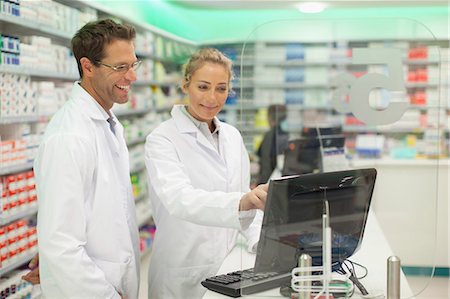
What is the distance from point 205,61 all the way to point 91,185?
2.72 ft

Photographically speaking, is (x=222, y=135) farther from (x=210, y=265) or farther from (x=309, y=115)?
(x=309, y=115)

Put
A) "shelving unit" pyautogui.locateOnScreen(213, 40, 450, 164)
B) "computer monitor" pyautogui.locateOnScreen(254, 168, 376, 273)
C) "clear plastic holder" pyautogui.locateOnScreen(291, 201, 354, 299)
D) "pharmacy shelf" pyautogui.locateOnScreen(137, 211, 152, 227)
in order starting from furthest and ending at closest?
1. "pharmacy shelf" pyautogui.locateOnScreen(137, 211, 152, 227)
2. "shelving unit" pyautogui.locateOnScreen(213, 40, 450, 164)
3. "computer monitor" pyautogui.locateOnScreen(254, 168, 376, 273)
4. "clear plastic holder" pyautogui.locateOnScreen(291, 201, 354, 299)

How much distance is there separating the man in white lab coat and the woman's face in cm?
34

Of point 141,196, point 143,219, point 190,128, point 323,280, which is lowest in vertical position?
point 143,219

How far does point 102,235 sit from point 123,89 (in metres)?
0.58

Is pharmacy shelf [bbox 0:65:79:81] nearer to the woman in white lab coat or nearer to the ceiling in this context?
the woman in white lab coat

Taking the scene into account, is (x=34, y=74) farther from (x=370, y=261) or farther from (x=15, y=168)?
(x=370, y=261)

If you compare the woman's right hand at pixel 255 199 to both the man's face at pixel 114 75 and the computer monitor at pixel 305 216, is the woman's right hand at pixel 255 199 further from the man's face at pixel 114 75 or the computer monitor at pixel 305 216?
the man's face at pixel 114 75

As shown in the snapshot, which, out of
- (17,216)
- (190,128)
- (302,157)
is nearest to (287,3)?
(302,157)

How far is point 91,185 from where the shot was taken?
7.83 ft

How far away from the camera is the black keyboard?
→ 216 centimetres

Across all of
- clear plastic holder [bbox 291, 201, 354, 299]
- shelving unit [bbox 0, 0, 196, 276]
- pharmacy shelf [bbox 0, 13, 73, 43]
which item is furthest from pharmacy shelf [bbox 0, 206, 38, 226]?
clear plastic holder [bbox 291, 201, 354, 299]

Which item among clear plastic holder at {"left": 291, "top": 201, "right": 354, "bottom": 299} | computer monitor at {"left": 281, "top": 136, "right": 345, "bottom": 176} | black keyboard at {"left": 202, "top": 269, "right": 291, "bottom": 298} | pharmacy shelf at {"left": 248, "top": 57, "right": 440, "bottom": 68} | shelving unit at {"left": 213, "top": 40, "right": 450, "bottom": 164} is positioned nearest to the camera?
clear plastic holder at {"left": 291, "top": 201, "right": 354, "bottom": 299}

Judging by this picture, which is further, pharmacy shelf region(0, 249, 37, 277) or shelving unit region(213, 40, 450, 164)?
pharmacy shelf region(0, 249, 37, 277)
